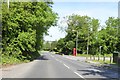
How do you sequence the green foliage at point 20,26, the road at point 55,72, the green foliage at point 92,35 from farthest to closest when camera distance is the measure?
1. the green foliage at point 92,35
2. the green foliage at point 20,26
3. the road at point 55,72

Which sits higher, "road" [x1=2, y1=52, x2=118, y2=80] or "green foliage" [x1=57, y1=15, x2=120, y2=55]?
"green foliage" [x1=57, y1=15, x2=120, y2=55]

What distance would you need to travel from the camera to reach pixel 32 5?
52.4m

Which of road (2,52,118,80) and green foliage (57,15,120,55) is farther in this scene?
green foliage (57,15,120,55)

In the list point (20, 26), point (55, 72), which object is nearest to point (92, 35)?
point (20, 26)

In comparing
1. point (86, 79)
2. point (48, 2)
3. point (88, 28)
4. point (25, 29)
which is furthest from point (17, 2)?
point (88, 28)

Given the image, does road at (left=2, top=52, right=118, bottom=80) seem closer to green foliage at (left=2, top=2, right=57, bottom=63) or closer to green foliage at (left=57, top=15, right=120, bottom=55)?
green foliage at (left=2, top=2, right=57, bottom=63)

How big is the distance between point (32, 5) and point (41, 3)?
6.15 feet

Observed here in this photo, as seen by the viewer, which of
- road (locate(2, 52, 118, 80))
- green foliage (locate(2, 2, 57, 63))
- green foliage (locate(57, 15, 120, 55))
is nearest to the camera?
road (locate(2, 52, 118, 80))

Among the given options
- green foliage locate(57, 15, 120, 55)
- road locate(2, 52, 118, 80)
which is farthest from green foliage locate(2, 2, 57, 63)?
green foliage locate(57, 15, 120, 55)

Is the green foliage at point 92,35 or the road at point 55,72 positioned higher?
the green foliage at point 92,35

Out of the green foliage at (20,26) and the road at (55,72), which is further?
the green foliage at (20,26)

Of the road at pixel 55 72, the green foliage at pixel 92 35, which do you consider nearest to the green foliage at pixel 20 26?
the road at pixel 55 72

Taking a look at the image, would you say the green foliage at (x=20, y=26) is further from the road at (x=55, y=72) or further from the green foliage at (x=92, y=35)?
the green foliage at (x=92, y=35)

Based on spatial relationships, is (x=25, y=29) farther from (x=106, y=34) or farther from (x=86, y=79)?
(x=106, y=34)
